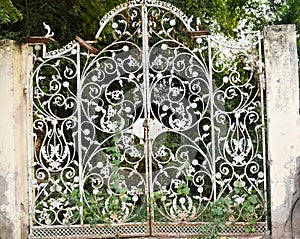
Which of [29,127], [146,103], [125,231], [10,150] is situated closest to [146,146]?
[146,103]

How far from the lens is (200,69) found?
4836mm

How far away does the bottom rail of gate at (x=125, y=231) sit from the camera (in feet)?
15.1

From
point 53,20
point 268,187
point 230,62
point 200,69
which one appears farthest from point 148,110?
point 53,20

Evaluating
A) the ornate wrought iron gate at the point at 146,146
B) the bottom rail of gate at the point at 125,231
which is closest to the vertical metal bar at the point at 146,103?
the ornate wrought iron gate at the point at 146,146

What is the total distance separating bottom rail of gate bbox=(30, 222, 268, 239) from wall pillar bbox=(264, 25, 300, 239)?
45 centimetres

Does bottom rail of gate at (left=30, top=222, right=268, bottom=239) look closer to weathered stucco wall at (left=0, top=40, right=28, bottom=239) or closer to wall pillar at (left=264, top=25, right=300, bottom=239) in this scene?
weathered stucco wall at (left=0, top=40, right=28, bottom=239)

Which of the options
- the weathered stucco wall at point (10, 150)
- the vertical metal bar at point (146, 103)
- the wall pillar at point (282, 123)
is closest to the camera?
the wall pillar at point (282, 123)

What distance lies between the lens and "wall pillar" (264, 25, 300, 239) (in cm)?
444

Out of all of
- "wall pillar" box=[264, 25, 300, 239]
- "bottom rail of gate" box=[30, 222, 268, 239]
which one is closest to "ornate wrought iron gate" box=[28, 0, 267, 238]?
"bottom rail of gate" box=[30, 222, 268, 239]

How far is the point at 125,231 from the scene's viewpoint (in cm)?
469

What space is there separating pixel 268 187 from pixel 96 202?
1.54 meters

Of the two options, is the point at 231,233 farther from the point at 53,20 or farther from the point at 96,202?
the point at 53,20

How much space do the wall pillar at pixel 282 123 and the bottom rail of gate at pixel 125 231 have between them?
45cm

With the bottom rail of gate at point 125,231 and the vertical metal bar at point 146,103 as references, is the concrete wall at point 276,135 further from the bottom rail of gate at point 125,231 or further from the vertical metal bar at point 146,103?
the vertical metal bar at point 146,103
